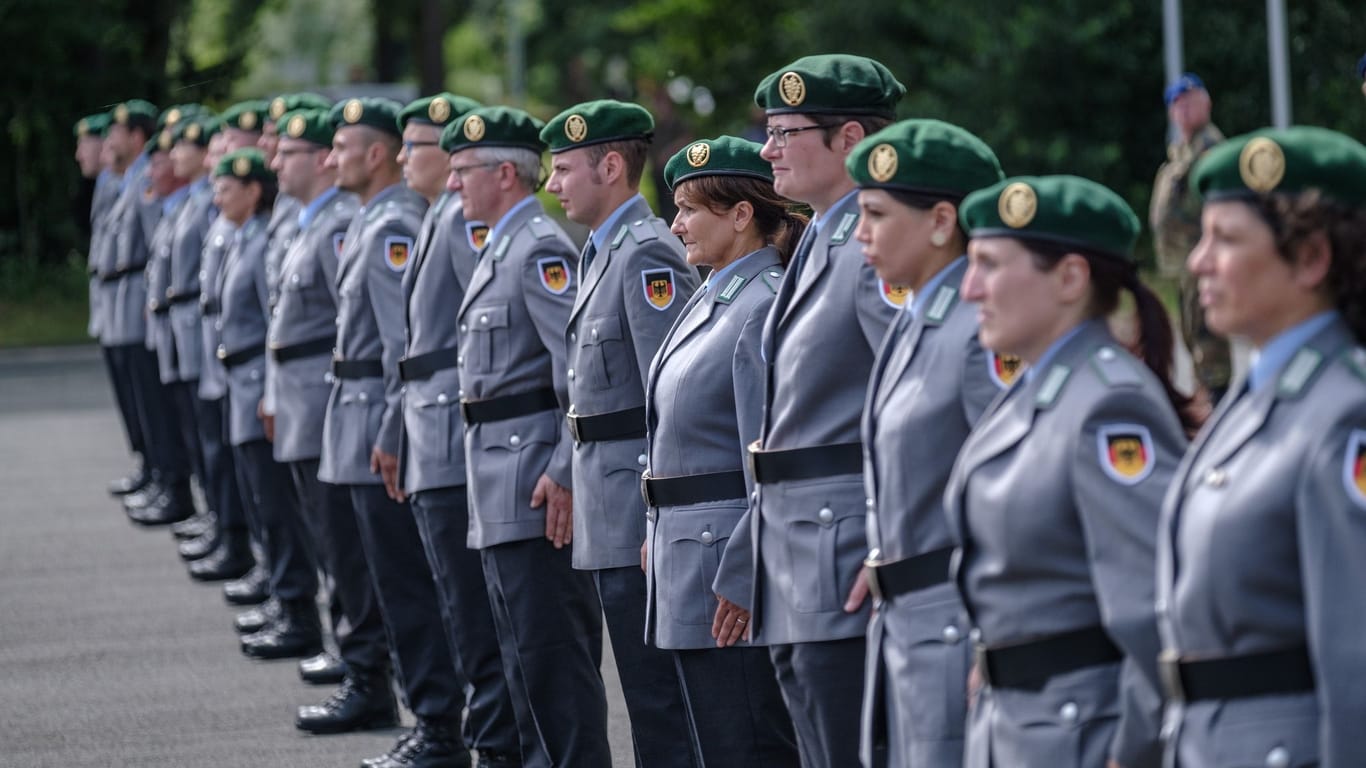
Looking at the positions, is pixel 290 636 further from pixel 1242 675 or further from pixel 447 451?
pixel 1242 675

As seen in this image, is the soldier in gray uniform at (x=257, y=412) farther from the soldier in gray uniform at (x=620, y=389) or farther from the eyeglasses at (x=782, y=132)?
→ the eyeglasses at (x=782, y=132)

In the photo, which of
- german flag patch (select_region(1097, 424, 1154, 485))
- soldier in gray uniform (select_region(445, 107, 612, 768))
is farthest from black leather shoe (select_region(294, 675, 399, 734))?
german flag patch (select_region(1097, 424, 1154, 485))

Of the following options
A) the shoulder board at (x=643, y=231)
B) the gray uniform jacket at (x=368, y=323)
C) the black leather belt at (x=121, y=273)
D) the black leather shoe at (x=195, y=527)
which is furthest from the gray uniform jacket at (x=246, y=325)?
the shoulder board at (x=643, y=231)

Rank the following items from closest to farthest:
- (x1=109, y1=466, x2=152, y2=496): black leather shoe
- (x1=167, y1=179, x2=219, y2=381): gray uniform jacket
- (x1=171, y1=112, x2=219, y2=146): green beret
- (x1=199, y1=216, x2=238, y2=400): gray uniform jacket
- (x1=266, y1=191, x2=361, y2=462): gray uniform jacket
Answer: (x1=266, y1=191, x2=361, y2=462): gray uniform jacket → (x1=199, y1=216, x2=238, y2=400): gray uniform jacket → (x1=167, y1=179, x2=219, y2=381): gray uniform jacket → (x1=171, y1=112, x2=219, y2=146): green beret → (x1=109, y1=466, x2=152, y2=496): black leather shoe

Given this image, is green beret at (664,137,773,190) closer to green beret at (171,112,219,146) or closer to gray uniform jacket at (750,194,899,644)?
gray uniform jacket at (750,194,899,644)


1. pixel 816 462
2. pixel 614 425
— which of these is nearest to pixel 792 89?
pixel 816 462

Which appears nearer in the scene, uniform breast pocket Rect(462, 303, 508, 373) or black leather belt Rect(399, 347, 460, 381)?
uniform breast pocket Rect(462, 303, 508, 373)

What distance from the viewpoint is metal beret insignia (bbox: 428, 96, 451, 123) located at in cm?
712

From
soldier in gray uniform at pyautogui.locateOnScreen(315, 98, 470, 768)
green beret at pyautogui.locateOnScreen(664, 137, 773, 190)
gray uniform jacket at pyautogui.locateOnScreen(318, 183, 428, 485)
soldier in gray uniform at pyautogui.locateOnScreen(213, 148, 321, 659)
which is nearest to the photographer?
green beret at pyautogui.locateOnScreen(664, 137, 773, 190)

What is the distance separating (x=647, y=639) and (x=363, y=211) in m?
3.04

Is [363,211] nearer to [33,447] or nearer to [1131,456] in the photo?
[1131,456]

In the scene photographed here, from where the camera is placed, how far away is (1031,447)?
11.5 ft

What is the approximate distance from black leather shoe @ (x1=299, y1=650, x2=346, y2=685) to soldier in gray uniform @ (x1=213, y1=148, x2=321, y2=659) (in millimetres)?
586

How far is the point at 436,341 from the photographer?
6996 mm
